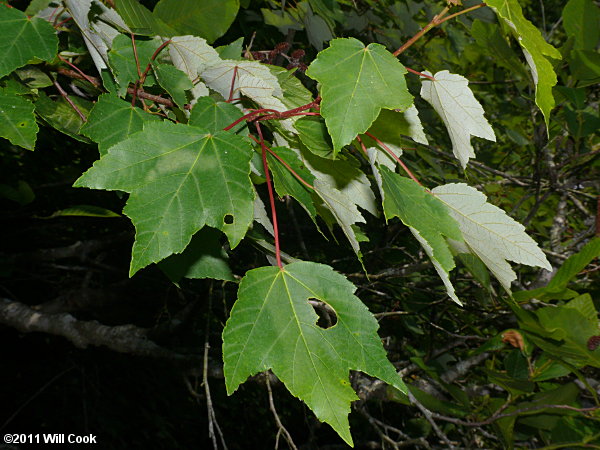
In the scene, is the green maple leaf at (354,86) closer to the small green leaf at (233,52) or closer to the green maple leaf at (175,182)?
the green maple leaf at (175,182)

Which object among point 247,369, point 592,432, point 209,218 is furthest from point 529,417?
point 209,218

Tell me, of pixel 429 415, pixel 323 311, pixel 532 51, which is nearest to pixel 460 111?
pixel 532 51

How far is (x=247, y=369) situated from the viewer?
711 millimetres

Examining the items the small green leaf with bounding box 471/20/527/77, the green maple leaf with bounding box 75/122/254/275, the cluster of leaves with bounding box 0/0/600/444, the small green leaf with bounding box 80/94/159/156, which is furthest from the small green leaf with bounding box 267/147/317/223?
the small green leaf with bounding box 471/20/527/77

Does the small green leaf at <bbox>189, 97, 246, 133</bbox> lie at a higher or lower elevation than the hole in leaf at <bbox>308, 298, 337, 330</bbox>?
higher

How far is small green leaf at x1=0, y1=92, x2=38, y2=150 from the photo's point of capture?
796 mm

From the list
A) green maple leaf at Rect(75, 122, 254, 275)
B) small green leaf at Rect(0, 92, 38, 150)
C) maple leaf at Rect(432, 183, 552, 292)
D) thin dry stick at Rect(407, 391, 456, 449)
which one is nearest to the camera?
green maple leaf at Rect(75, 122, 254, 275)

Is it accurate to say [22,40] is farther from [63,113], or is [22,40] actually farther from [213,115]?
[213,115]

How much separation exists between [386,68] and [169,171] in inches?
15.0

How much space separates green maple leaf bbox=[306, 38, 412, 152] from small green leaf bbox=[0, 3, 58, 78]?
1.48 ft

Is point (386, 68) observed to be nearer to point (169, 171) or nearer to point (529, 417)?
point (169, 171)

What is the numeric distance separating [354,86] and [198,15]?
59 cm

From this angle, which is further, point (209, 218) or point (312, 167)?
point (312, 167)

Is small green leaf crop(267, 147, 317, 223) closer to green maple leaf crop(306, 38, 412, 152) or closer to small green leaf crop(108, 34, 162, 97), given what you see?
green maple leaf crop(306, 38, 412, 152)
